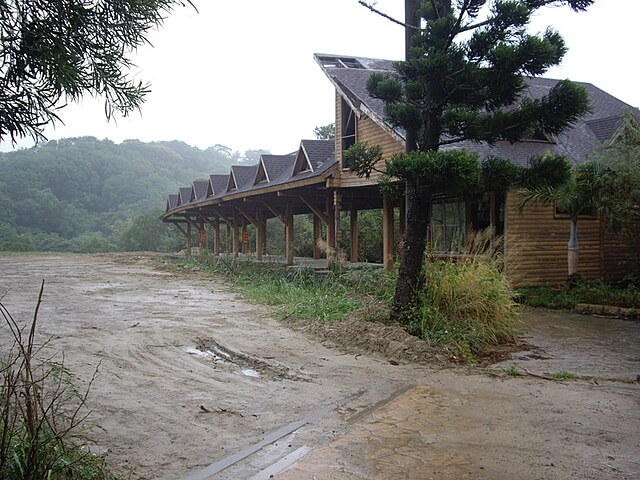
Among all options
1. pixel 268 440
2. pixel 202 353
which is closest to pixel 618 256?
pixel 202 353

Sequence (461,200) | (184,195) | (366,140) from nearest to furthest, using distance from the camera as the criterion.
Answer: (461,200), (366,140), (184,195)

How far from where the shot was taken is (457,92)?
757 cm

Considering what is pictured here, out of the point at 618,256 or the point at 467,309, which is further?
the point at 618,256

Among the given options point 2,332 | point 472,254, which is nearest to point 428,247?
point 472,254

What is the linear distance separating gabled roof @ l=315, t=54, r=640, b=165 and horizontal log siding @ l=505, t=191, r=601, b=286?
4.19 feet

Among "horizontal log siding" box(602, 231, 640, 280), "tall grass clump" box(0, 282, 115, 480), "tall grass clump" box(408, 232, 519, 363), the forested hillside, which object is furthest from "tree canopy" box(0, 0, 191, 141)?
the forested hillside

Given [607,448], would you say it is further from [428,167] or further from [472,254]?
[472,254]

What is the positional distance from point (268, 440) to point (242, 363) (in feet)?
7.98

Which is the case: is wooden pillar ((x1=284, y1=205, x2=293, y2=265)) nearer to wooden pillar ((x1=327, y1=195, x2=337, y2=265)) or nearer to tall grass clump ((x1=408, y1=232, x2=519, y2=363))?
wooden pillar ((x1=327, y1=195, x2=337, y2=265))

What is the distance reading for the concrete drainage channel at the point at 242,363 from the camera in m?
5.74

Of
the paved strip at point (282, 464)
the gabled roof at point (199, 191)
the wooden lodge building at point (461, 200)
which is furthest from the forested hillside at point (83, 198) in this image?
the paved strip at point (282, 464)

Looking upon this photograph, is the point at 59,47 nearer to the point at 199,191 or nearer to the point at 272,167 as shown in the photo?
the point at 272,167

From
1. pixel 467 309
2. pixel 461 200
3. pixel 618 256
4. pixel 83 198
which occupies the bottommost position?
pixel 467 309

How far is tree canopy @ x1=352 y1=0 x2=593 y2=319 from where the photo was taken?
6.71 m
